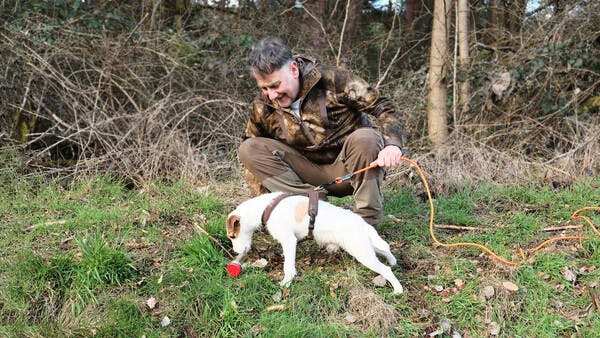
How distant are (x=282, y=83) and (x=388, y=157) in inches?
35.6

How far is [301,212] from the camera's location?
125 inches

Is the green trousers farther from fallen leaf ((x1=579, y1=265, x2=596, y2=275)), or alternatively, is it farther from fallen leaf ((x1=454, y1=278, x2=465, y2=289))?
fallen leaf ((x1=579, y1=265, x2=596, y2=275))

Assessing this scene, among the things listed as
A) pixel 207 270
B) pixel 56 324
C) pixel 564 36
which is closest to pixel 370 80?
pixel 564 36

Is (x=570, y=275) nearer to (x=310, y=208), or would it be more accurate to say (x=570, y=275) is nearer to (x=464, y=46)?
(x=310, y=208)

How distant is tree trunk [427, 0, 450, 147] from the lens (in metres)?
6.21

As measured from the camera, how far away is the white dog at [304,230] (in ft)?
9.94

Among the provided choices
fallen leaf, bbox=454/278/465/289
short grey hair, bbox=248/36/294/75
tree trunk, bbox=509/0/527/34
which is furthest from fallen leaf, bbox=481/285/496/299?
tree trunk, bbox=509/0/527/34

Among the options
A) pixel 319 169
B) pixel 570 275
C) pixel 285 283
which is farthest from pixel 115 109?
pixel 570 275

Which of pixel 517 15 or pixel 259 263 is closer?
pixel 259 263

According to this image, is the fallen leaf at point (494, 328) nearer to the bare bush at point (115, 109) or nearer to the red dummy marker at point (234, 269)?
the red dummy marker at point (234, 269)

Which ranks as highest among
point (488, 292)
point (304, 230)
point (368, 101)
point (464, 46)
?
point (464, 46)

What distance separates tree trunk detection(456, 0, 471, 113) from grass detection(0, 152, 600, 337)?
2.67 metres

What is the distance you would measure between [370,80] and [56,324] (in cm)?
546

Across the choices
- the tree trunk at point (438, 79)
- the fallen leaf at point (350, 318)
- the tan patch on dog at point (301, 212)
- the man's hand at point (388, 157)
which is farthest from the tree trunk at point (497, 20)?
the fallen leaf at point (350, 318)
